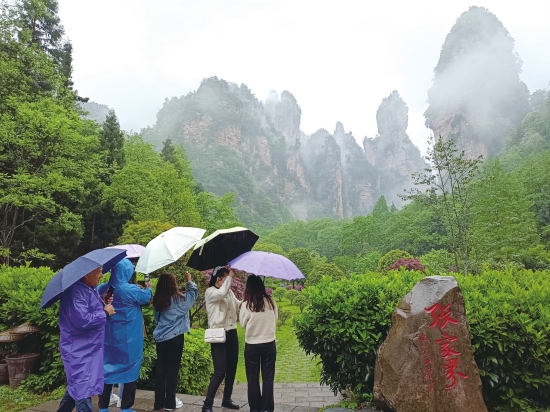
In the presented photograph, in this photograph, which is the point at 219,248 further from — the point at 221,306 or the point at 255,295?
the point at 255,295

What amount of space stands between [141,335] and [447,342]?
2.45 metres

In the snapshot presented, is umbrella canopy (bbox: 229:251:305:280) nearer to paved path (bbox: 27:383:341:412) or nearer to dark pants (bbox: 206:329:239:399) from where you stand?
dark pants (bbox: 206:329:239:399)

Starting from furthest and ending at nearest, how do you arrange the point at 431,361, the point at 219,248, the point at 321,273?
1. the point at 321,273
2. the point at 219,248
3. the point at 431,361

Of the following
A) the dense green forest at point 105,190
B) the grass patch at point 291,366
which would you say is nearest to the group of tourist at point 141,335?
the grass patch at point 291,366

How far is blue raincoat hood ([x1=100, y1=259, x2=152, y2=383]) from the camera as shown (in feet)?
9.43

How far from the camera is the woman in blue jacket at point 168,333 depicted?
3.12m

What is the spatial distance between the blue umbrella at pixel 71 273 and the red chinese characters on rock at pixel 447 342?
248 centimetres

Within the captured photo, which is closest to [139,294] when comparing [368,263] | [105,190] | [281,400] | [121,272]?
[121,272]

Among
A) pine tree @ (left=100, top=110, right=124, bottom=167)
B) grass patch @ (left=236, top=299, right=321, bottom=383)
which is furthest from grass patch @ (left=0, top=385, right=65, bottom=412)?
pine tree @ (left=100, top=110, right=124, bottom=167)

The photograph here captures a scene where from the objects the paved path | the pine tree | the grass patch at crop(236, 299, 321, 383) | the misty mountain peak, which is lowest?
the grass patch at crop(236, 299, 321, 383)

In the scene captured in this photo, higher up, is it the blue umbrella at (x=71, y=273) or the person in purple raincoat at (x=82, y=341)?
the blue umbrella at (x=71, y=273)

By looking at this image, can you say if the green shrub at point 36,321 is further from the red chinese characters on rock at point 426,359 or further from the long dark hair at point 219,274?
the red chinese characters on rock at point 426,359

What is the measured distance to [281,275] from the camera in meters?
2.84

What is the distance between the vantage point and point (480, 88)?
55000mm
